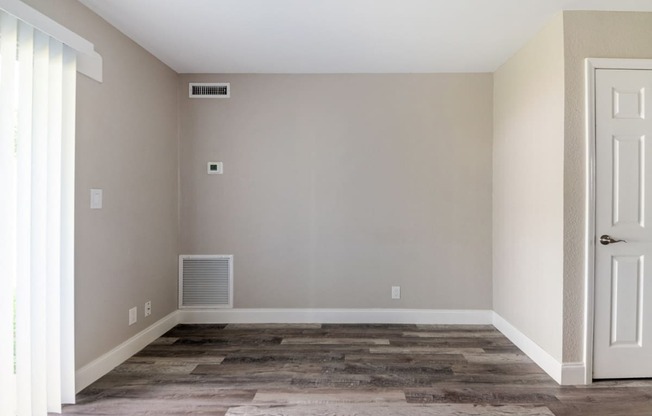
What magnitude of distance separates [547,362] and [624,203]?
4.03ft

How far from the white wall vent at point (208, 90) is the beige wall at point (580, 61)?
113 inches

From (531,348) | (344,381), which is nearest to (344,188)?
(344,381)

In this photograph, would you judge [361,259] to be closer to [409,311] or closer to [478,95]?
[409,311]

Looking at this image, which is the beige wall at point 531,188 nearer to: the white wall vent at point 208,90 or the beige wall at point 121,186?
the white wall vent at point 208,90

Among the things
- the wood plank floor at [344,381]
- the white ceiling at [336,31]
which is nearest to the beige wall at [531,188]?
the white ceiling at [336,31]

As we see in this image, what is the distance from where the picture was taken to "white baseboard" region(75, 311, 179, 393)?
2359mm

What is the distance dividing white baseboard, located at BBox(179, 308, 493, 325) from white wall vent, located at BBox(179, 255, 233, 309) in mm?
101

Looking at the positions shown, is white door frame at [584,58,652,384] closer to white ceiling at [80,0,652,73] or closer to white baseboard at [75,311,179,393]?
white ceiling at [80,0,652,73]

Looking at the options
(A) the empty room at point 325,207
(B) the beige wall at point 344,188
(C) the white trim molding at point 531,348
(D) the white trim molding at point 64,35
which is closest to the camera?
(D) the white trim molding at point 64,35

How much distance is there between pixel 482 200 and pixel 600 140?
125cm

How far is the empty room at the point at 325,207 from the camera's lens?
213 centimetres

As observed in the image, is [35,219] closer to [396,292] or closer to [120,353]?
[120,353]

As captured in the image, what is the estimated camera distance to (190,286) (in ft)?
11.9

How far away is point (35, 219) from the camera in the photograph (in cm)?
200
